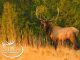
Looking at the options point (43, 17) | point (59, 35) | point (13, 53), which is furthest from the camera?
point (43, 17)

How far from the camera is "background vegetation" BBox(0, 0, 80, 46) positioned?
14.7 meters

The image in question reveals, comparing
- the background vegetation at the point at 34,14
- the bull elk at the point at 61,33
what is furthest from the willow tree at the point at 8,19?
the bull elk at the point at 61,33

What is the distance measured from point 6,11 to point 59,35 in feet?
8.68

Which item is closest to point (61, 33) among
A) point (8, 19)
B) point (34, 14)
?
point (8, 19)

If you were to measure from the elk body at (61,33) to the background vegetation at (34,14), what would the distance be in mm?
1314

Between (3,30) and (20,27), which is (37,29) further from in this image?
(3,30)

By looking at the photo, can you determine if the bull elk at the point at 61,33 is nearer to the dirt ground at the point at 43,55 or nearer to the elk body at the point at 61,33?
the elk body at the point at 61,33

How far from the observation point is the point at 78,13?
14.9 meters

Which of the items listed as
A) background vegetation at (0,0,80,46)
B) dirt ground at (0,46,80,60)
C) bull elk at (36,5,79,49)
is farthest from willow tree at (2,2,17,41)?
dirt ground at (0,46,80,60)

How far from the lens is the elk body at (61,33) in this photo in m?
12.5

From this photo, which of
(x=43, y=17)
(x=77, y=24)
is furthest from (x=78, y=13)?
(x=43, y=17)

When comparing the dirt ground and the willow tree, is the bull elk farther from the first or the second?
the dirt ground

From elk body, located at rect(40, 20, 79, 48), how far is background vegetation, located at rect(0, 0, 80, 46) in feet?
4.31

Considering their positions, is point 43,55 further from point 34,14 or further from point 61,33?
point 34,14
